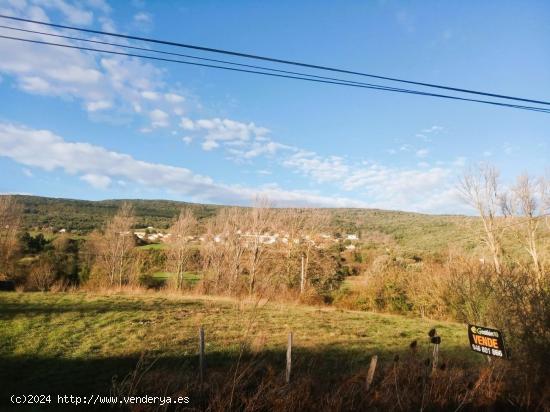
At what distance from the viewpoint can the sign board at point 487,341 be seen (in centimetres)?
477

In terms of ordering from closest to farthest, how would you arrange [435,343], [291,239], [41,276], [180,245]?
[435,343]
[41,276]
[291,239]
[180,245]

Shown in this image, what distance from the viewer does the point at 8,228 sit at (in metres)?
33.1

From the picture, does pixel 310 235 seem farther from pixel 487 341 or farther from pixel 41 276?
pixel 487 341

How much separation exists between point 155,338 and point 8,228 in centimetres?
3075

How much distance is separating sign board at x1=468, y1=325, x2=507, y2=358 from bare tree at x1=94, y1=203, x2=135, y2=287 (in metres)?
34.2

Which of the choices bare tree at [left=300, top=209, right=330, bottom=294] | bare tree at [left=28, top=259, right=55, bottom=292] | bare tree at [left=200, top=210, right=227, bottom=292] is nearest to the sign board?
bare tree at [left=300, top=209, right=330, bottom=294]

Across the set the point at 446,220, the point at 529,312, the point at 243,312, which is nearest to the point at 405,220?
the point at 446,220

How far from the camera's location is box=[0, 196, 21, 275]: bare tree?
30422mm

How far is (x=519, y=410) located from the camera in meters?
5.41

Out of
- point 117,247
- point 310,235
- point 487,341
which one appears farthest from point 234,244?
point 487,341

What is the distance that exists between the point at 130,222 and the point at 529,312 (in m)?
39.2

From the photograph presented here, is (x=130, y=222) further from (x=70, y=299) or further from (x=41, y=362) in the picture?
(x=41, y=362)

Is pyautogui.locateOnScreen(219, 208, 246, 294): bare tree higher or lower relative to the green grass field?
higher

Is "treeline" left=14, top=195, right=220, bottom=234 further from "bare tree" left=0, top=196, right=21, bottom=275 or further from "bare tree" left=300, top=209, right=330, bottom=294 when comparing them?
"bare tree" left=300, top=209, right=330, bottom=294
